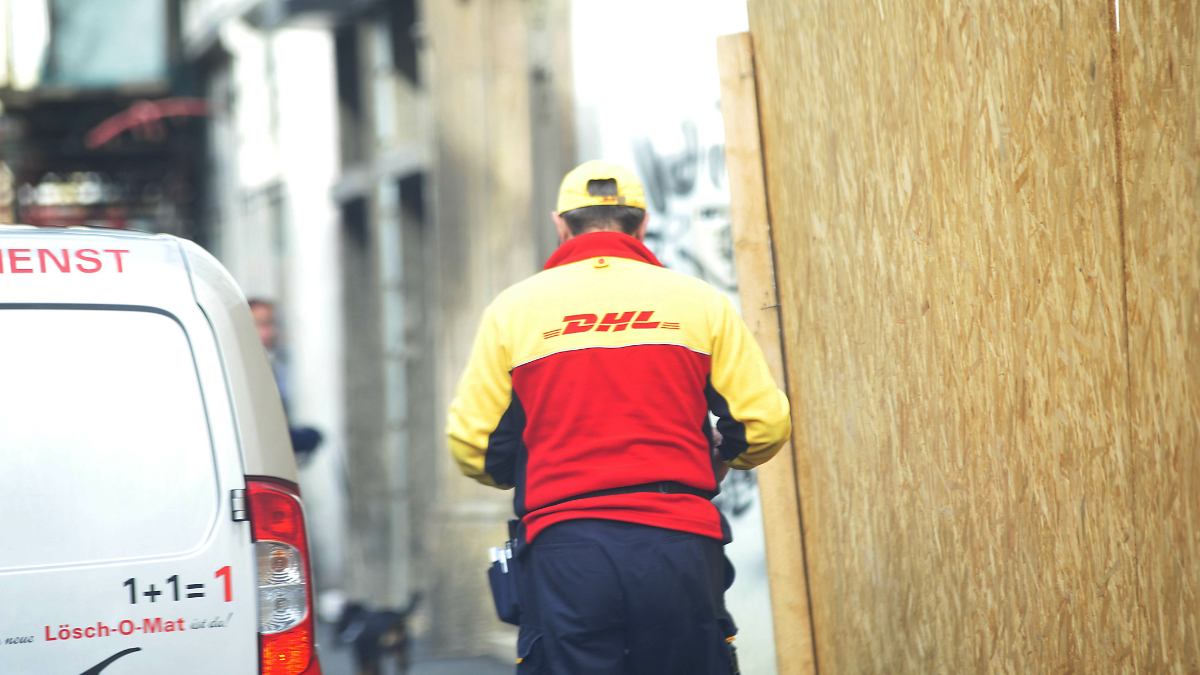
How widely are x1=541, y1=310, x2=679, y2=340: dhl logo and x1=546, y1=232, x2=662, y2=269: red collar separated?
197mm

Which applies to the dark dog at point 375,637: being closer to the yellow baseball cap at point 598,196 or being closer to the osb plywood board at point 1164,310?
the yellow baseball cap at point 598,196

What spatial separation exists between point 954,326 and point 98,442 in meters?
2.09

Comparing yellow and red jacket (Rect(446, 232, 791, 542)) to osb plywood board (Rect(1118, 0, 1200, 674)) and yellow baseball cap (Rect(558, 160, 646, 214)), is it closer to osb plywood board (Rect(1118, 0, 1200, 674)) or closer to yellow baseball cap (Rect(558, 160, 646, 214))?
yellow baseball cap (Rect(558, 160, 646, 214))

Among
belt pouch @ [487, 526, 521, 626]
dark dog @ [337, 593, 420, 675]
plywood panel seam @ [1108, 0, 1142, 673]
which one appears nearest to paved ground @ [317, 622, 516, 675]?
dark dog @ [337, 593, 420, 675]

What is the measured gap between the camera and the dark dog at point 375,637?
6.14 meters

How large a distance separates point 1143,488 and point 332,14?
9.79 metres

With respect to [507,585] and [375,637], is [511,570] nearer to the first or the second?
[507,585]

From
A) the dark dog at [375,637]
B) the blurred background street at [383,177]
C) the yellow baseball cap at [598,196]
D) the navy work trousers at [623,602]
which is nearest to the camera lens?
the navy work trousers at [623,602]

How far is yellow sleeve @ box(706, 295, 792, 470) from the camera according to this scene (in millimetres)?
3197

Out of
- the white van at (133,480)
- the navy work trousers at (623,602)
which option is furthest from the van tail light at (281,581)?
the navy work trousers at (623,602)

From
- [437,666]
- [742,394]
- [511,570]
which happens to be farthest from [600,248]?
[437,666]

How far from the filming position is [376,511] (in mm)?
11375

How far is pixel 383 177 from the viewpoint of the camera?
1063cm

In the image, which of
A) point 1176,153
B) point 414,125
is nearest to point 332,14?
point 414,125
